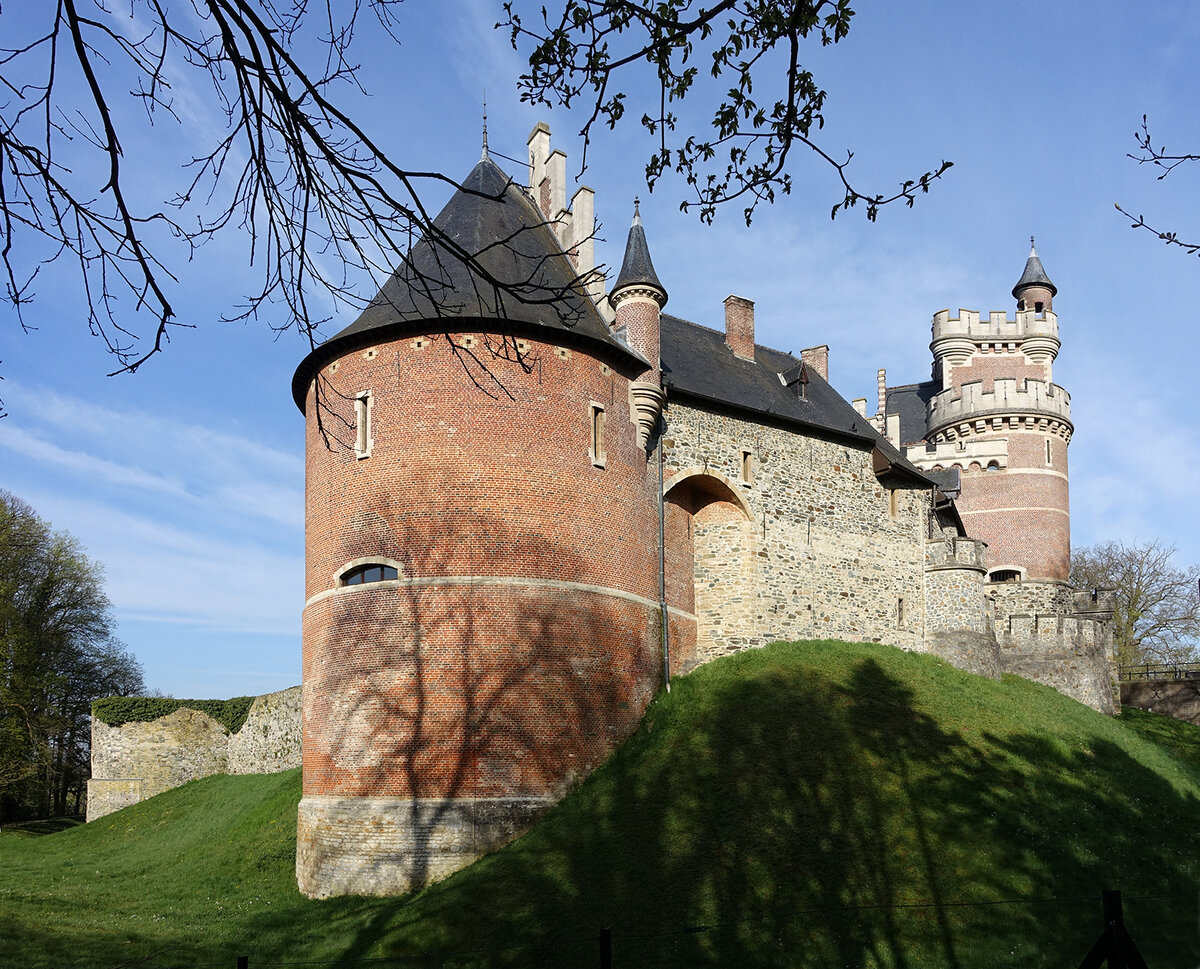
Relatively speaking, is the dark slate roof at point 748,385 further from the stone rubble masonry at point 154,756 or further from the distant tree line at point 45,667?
the distant tree line at point 45,667

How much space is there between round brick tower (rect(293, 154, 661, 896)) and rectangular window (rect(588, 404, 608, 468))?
4 cm

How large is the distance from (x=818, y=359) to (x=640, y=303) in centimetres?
1132

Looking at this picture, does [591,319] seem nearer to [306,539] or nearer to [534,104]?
[306,539]

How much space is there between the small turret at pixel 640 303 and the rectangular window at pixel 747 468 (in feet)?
12.5

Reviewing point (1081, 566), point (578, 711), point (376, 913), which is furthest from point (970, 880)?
point (1081, 566)

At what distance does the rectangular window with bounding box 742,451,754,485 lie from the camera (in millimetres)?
22969

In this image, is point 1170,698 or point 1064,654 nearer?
point 1064,654

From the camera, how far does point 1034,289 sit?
3712 centimetres

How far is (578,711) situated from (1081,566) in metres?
37.6

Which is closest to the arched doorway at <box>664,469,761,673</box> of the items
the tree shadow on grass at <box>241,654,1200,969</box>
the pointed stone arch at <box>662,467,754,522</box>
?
the pointed stone arch at <box>662,467,754,522</box>

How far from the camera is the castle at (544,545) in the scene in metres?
16.5

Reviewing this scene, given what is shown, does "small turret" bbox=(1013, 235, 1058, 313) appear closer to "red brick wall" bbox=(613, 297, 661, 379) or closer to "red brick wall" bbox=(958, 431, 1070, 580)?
"red brick wall" bbox=(958, 431, 1070, 580)

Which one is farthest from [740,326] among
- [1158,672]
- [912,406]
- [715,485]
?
[1158,672]

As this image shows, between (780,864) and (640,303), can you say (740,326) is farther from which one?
(780,864)
